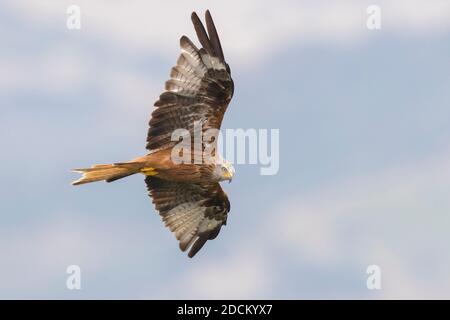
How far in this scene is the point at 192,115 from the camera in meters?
13.9

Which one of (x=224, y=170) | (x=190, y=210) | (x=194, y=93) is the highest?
(x=194, y=93)

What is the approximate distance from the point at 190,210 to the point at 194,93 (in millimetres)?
1983

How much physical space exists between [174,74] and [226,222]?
Answer: 2.42m

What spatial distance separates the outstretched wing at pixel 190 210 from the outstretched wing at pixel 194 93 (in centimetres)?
120

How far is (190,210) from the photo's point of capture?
15.1 meters

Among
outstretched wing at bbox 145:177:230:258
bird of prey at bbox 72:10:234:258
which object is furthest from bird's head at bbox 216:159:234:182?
outstretched wing at bbox 145:177:230:258

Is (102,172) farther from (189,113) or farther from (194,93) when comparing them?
(194,93)

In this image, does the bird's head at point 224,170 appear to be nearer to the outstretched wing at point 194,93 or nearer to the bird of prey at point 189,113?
the bird of prey at point 189,113

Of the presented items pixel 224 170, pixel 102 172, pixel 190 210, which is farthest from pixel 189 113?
pixel 190 210

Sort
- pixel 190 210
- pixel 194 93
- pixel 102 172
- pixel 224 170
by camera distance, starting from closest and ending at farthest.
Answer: pixel 102 172 < pixel 194 93 < pixel 224 170 < pixel 190 210

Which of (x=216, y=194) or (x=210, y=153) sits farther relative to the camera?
(x=216, y=194)

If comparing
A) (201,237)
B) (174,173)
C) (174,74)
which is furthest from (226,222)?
(174,74)

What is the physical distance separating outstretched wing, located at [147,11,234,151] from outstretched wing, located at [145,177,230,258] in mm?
1203
